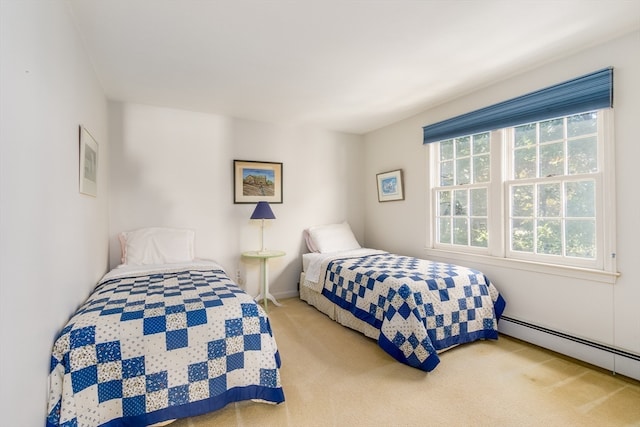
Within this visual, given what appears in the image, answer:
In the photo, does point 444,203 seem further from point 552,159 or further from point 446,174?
point 552,159

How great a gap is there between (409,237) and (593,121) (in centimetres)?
208

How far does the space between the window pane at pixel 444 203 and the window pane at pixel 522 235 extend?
721mm

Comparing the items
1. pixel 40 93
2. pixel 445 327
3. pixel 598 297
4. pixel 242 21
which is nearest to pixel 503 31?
pixel 242 21

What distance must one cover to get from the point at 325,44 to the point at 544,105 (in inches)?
73.1

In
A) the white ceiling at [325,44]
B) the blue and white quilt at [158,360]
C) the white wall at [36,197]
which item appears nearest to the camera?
the white wall at [36,197]

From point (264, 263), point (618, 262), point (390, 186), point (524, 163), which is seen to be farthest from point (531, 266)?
point (264, 263)

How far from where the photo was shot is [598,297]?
85.7 inches

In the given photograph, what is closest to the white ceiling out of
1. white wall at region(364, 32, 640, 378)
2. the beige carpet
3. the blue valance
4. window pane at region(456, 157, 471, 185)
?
white wall at region(364, 32, 640, 378)

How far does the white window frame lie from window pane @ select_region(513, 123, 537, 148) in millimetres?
87

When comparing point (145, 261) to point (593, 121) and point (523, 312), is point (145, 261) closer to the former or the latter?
point (523, 312)

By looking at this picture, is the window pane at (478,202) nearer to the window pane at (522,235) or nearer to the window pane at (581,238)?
the window pane at (522,235)

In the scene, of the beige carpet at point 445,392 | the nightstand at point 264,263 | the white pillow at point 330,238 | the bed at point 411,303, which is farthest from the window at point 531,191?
the nightstand at point 264,263

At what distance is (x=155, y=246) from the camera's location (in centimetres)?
305

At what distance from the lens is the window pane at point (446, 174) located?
337 cm
